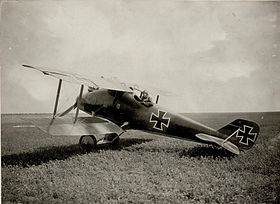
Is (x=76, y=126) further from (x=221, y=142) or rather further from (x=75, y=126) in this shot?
(x=221, y=142)

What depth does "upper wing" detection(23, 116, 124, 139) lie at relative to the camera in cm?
417

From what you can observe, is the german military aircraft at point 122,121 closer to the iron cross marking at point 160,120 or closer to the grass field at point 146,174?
the iron cross marking at point 160,120

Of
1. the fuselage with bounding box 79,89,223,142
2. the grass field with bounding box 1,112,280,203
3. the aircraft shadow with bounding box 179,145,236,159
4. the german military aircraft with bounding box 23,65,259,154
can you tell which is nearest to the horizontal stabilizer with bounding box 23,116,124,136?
the german military aircraft with bounding box 23,65,259,154

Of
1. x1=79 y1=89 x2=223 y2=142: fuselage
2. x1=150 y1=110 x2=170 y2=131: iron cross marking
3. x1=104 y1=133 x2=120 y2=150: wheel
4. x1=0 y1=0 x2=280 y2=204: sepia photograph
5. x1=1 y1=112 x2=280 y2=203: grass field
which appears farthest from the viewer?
x1=104 y1=133 x2=120 y2=150: wheel

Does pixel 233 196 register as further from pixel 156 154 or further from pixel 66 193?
pixel 66 193

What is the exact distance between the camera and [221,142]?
4238 mm

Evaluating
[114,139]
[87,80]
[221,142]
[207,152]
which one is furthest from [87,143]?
[221,142]

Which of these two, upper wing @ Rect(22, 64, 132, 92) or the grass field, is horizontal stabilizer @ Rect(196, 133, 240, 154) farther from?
upper wing @ Rect(22, 64, 132, 92)

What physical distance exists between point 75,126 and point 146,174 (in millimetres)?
1270

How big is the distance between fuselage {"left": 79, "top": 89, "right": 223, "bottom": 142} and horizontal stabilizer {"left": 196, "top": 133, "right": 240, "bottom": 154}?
0.13 meters

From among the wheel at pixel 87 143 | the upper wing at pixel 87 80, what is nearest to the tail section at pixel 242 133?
the upper wing at pixel 87 80

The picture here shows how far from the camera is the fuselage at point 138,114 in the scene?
4715 mm

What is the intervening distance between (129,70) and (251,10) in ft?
6.02

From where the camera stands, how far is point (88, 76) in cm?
463
